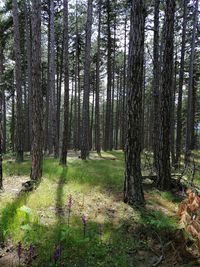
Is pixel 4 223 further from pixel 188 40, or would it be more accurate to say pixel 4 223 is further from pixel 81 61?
pixel 81 61

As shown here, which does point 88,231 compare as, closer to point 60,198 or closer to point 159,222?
point 159,222

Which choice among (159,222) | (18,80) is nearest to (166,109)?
(159,222)

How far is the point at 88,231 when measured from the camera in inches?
231

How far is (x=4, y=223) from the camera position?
5.88m

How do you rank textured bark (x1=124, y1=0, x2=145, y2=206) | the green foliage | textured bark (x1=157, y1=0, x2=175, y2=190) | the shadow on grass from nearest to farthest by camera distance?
the green foliage, the shadow on grass, textured bark (x1=124, y1=0, x2=145, y2=206), textured bark (x1=157, y1=0, x2=175, y2=190)

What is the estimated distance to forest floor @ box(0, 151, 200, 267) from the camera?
504cm

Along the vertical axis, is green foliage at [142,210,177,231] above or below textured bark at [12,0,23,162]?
below

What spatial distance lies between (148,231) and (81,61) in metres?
26.8

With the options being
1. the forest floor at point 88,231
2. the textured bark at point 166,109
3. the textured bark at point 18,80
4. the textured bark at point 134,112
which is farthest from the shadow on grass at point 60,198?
the textured bark at point 18,80

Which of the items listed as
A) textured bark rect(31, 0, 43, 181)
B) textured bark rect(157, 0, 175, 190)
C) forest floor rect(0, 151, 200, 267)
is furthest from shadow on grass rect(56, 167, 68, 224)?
→ textured bark rect(157, 0, 175, 190)

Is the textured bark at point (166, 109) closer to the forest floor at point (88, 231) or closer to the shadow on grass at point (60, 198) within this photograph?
the forest floor at point (88, 231)

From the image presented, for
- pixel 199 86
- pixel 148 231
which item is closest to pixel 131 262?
pixel 148 231

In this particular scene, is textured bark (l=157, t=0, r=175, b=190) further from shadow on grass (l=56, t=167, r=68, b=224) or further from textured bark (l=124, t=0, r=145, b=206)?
shadow on grass (l=56, t=167, r=68, b=224)

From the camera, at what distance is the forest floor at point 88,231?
5.04m
